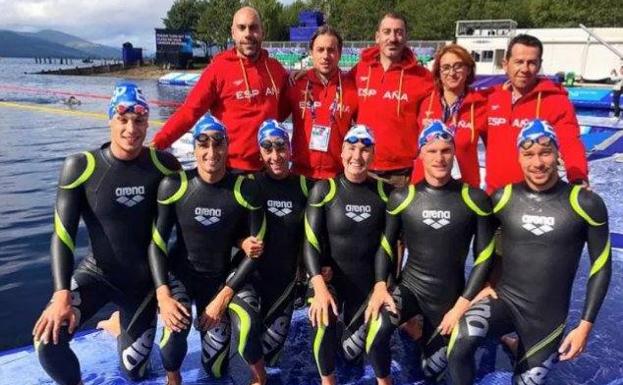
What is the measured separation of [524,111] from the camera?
3.51 meters

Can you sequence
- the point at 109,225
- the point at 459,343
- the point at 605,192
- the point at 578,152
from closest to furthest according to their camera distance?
1. the point at 459,343
2. the point at 109,225
3. the point at 578,152
4. the point at 605,192

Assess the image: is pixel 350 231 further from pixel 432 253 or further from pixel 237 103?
pixel 237 103

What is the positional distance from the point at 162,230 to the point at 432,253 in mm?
1794

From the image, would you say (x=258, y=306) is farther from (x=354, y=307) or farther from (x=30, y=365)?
(x=30, y=365)

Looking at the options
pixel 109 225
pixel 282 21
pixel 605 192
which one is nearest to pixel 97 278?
pixel 109 225

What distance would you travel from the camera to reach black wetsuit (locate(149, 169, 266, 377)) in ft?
10.3

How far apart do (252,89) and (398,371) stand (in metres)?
2.44

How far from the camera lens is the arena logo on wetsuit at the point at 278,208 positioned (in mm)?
3430

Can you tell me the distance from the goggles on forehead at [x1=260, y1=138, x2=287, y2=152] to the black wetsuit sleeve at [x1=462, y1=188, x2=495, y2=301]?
129 cm

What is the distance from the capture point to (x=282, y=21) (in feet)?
212

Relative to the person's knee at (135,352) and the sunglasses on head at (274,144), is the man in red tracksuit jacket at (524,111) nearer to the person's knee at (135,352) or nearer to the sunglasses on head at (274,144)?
the sunglasses on head at (274,144)

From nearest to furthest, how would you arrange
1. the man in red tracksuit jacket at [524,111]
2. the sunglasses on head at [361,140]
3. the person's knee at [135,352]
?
the sunglasses on head at [361,140] → the person's knee at [135,352] → the man in red tracksuit jacket at [524,111]

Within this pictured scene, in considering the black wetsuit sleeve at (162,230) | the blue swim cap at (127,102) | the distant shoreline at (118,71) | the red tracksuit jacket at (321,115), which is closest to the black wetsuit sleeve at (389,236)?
the red tracksuit jacket at (321,115)

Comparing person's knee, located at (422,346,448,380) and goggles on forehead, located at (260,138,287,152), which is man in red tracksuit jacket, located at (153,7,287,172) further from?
person's knee, located at (422,346,448,380)
